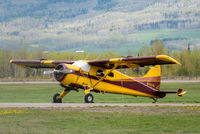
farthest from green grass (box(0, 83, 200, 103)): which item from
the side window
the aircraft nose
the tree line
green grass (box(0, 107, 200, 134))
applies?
the tree line

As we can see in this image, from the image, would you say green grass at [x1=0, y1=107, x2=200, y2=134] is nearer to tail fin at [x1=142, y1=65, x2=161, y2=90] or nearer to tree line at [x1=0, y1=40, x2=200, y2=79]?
tail fin at [x1=142, y1=65, x2=161, y2=90]

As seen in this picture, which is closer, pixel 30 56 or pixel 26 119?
pixel 26 119

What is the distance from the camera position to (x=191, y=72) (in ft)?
403

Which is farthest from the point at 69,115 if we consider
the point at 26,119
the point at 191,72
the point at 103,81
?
the point at 191,72

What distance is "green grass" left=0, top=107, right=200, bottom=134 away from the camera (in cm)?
1742

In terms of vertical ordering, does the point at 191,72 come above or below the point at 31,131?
below

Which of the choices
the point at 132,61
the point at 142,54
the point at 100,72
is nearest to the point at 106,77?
the point at 100,72

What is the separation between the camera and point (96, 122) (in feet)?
64.5

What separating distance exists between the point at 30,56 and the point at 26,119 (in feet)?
364

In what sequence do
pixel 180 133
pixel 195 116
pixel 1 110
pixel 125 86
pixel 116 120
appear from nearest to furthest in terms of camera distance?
pixel 180 133 → pixel 116 120 → pixel 195 116 → pixel 1 110 → pixel 125 86

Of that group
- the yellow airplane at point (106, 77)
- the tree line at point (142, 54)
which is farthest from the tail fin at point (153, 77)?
the tree line at point (142, 54)

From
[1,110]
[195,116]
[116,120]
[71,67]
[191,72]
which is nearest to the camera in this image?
[116,120]

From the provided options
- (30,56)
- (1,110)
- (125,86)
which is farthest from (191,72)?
(1,110)

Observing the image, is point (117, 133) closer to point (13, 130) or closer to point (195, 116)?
point (13, 130)
